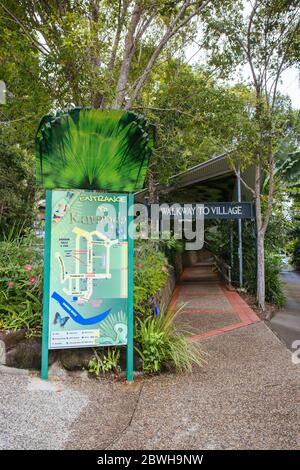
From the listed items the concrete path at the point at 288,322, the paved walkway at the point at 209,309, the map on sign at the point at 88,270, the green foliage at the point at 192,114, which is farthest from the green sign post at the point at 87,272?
the green foliage at the point at 192,114

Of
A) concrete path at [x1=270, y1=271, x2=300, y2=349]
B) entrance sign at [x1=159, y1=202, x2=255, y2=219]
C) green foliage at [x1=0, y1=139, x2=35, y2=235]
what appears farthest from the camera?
green foliage at [x1=0, y1=139, x2=35, y2=235]

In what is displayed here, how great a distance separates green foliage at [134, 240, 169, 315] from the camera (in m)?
5.29

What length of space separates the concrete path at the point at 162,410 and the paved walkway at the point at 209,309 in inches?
76.5

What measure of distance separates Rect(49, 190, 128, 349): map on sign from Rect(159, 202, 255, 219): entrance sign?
6.15 metres

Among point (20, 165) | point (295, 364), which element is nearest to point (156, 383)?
point (295, 364)

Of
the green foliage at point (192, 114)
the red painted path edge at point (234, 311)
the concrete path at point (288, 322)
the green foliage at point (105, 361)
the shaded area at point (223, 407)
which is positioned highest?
the green foliage at point (192, 114)

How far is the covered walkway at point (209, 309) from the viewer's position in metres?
7.07

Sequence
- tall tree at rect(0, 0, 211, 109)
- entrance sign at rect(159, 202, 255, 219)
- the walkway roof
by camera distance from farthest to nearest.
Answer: the walkway roof < entrance sign at rect(159, 202, 255, 219) < tall tree at rect(0, 0, 211, 109)

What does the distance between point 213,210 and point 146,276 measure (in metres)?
5.27

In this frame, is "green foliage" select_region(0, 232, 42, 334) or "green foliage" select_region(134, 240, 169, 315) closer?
"green foliage" select_region(0, 232, 42, 334)

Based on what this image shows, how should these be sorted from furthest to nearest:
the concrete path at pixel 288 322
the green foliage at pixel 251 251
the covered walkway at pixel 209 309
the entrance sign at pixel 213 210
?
the green foliage at pixel 251 251, the entrance sign at pixel 213 210, the concrete path at pixel 288 322, the covered walkway at pixel 209 309

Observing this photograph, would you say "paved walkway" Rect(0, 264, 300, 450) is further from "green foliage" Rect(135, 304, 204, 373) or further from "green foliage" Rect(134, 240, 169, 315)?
"green foliage" Rect(134, 240, 169, 315)

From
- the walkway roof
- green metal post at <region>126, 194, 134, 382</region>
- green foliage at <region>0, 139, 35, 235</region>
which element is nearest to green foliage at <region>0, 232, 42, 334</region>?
green metal post at <region>126, 194, 134, 382</region>

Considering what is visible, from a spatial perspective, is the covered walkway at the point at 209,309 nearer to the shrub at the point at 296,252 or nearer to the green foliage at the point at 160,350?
the green foliage at the point at 160,350
